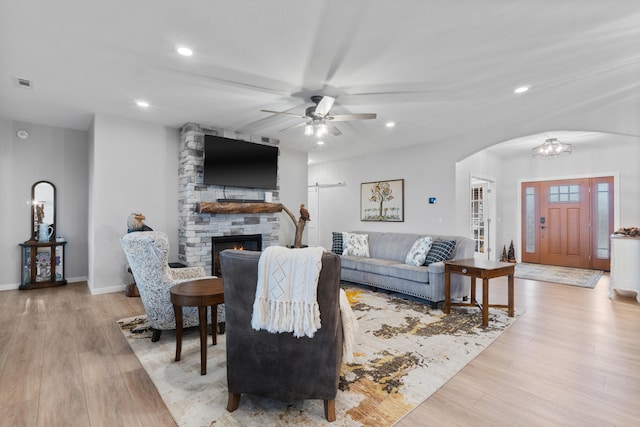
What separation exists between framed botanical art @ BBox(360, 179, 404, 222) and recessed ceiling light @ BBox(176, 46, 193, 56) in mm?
4500

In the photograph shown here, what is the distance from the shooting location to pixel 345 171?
24.2 ft

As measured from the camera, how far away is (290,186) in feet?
20.9

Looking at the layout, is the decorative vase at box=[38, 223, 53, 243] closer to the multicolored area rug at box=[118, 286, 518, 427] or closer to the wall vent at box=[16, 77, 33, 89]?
the wall vent at box=[16, 77, 33, 89]

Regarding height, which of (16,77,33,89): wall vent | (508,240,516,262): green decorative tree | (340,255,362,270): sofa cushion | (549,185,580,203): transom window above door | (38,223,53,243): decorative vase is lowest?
(508,240,516,262): green decorative tree

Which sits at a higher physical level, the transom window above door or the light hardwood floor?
the transom window above door

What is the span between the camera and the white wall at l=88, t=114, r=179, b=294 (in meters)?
4.40

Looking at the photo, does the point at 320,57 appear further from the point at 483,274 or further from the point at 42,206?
the point at 42,206

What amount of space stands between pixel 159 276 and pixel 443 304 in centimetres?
330

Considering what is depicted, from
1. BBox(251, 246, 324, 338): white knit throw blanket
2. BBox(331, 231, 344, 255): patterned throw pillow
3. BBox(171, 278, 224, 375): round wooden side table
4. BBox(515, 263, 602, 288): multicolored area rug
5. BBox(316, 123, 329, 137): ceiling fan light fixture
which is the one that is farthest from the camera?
BBox(331, 231, 344, 255): patterned throw pillow

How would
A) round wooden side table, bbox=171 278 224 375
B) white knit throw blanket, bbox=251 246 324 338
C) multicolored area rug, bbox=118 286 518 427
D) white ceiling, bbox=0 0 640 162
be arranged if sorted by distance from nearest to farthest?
white knit throw blanket, bbox=251 246 324 338 → multicolored area rug, bbox=118 286 518 427 → white ceiling, bbox=0 0 640 162 → round wooden side table, bbox=171 278 224 375

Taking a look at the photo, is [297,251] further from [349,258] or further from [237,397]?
[349,258]

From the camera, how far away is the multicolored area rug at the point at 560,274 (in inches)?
215

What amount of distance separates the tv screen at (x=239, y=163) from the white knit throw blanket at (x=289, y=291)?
356 cm

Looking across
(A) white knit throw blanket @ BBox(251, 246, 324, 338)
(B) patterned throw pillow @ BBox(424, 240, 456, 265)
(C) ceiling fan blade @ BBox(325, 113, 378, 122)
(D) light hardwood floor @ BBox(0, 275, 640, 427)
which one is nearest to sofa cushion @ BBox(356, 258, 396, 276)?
(B) patterned throw pillow @ BBox(424, 240, 456, 265)
